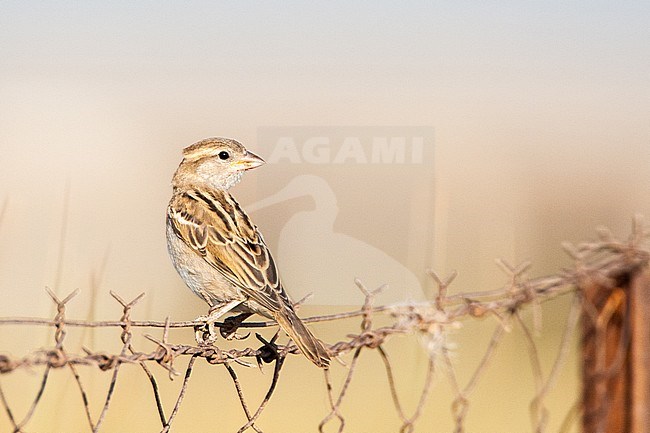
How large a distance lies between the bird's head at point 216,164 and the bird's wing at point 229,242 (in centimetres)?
30

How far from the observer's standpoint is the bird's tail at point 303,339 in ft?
12.8

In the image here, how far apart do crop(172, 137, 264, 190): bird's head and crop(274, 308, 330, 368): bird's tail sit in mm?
1660

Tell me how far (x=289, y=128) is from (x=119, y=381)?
14217 mm

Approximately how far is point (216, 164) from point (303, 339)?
6.99 ft

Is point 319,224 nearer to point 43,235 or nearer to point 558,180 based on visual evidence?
point 43,235

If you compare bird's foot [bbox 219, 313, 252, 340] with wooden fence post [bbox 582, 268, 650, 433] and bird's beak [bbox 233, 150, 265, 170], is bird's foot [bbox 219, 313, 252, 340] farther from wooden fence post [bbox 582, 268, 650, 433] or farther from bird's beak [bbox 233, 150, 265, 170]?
wooden fence post [bbox 582, 268, 650, 433]

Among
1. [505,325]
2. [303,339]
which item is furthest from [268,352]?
[505,325]

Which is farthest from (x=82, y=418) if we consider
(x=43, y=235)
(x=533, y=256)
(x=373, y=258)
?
(x=533, y=256)

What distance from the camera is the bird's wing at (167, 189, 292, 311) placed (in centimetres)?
477

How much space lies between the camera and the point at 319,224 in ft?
40.1

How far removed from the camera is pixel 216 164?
5.90m

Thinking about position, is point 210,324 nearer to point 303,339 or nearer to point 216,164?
point 303,339

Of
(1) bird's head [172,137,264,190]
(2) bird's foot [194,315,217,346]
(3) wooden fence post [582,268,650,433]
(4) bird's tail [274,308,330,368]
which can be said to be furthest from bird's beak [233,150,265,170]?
(3) wooden fence post [582,268,650,433]

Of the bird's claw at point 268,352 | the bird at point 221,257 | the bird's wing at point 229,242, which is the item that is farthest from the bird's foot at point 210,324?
the bird's claw at point 268,352
